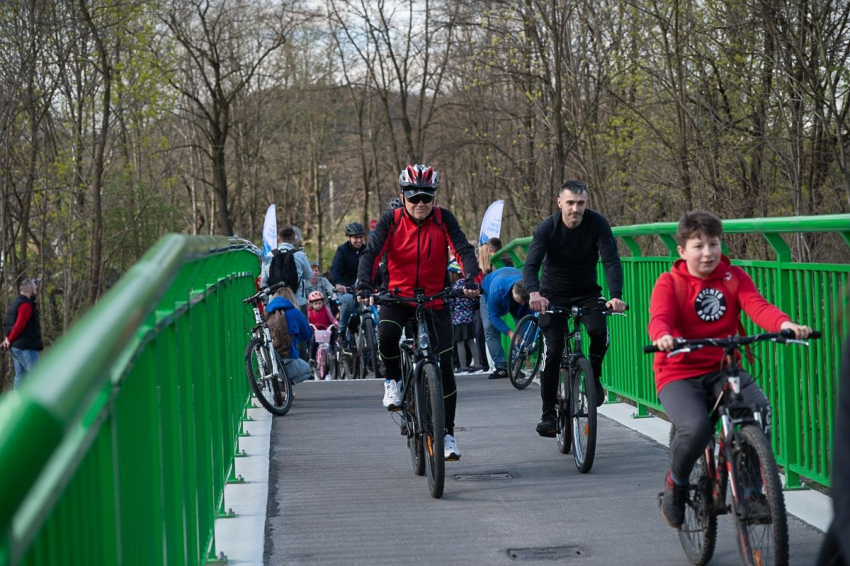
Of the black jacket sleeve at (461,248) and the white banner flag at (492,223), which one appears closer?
the black jacket sleeve at (461,248)

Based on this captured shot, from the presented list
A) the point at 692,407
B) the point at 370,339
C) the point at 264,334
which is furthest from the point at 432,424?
the point at 370,339

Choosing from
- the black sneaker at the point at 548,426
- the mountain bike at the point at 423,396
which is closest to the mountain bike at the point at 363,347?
the black sneaker at the point at 548,426

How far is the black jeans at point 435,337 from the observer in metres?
7.61

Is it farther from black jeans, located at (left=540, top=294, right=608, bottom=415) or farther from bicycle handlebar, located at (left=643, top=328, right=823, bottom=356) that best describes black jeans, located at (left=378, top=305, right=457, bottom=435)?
bicycle handlebar, located at (left=643, top=328, right=823, bottom=356)

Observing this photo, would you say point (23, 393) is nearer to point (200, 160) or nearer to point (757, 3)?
point (757, 3)

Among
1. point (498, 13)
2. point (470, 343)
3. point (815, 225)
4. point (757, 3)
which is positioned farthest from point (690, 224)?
point (498, 13)

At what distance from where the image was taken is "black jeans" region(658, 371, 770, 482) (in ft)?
16.1

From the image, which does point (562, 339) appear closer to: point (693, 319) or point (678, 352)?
point (693, 319)

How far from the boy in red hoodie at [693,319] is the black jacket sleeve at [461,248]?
2116 millimetres

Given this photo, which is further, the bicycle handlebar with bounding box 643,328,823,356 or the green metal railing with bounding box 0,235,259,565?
the bicycle handlebar with bounding box 643,328,823,356

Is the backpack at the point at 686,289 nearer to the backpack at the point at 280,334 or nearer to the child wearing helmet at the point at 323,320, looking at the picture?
the backpack at the point at 280,334

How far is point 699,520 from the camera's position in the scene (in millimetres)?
5129

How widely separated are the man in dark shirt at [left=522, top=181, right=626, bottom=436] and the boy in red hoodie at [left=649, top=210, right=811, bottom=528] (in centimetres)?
256

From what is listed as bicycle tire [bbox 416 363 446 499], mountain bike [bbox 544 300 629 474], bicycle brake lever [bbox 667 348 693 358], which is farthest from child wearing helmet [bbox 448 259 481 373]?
bicycle brake lever [bbox 667 348 693 358]
